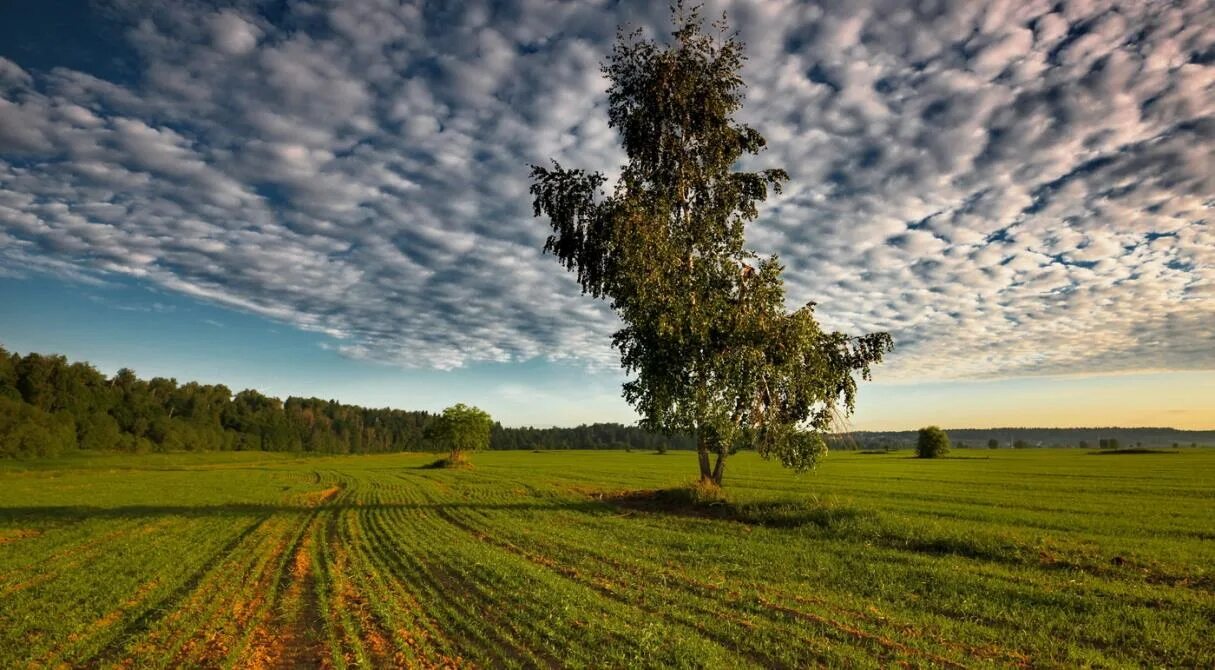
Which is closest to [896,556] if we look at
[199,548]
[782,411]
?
[782,411]

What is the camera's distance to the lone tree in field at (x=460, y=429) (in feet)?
346

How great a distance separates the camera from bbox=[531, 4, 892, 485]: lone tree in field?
2745 cm

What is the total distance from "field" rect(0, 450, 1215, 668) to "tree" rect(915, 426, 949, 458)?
324ft

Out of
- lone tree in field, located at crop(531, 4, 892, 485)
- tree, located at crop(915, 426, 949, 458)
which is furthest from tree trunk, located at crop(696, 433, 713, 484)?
tree, located at crop(915, 426, 949, 458)

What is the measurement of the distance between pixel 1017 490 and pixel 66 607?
58877 millimetres

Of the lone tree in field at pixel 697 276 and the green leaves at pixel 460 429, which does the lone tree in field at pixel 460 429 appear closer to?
the green leaves at pixel 460 429

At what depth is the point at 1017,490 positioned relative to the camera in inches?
1885

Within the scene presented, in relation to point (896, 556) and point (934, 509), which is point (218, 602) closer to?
point (896, 556)

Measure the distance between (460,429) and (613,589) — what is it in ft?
315

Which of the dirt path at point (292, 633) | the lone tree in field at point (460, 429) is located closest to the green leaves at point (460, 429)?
the lone tree in field at point (460, 429)

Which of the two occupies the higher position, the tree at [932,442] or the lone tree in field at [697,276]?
the lone tree in field at [697,276]

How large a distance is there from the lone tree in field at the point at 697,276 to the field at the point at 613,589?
458 centimetres

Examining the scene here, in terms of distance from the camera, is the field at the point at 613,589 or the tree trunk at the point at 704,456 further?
the tree trunk at the point at 704,456

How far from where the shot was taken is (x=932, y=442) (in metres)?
121
